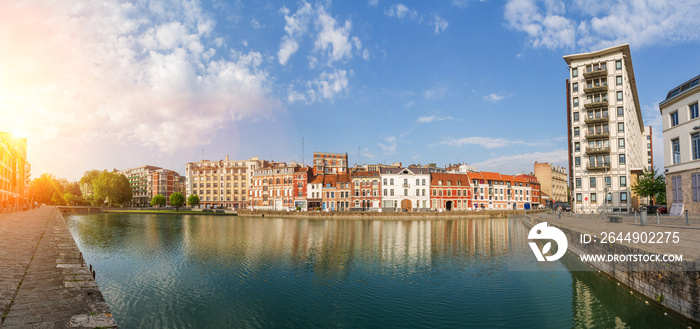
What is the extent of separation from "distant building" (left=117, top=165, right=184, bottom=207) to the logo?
15493cm

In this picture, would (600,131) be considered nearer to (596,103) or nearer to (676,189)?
(596,103)

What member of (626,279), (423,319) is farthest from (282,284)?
(626,279)

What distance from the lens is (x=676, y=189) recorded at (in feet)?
120

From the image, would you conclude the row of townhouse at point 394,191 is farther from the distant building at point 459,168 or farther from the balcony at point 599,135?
the balcony at point 599,135

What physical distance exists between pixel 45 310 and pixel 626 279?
868 inches

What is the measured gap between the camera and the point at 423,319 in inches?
545

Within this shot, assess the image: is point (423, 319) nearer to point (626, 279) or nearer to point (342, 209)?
point (626, 279)

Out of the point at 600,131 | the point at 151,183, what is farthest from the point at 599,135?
the point at 151,183

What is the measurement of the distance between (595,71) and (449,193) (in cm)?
4256

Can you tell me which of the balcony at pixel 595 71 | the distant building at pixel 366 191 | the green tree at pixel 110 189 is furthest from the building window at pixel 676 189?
the green tree at pixel 110 189

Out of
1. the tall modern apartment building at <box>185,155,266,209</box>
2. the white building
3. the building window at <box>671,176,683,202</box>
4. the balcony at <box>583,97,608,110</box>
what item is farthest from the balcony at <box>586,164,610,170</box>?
the tall modern apartment building at <box>185,155,266,209</box>

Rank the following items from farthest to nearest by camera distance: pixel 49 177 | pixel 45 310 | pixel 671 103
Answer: pixel 49 177 < pixel 671 103 < pixel 45 310

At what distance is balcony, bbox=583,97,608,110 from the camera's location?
193ft

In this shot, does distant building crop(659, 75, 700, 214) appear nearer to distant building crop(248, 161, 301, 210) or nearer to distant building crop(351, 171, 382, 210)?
distant building crop(351, 171, 382, 210)
